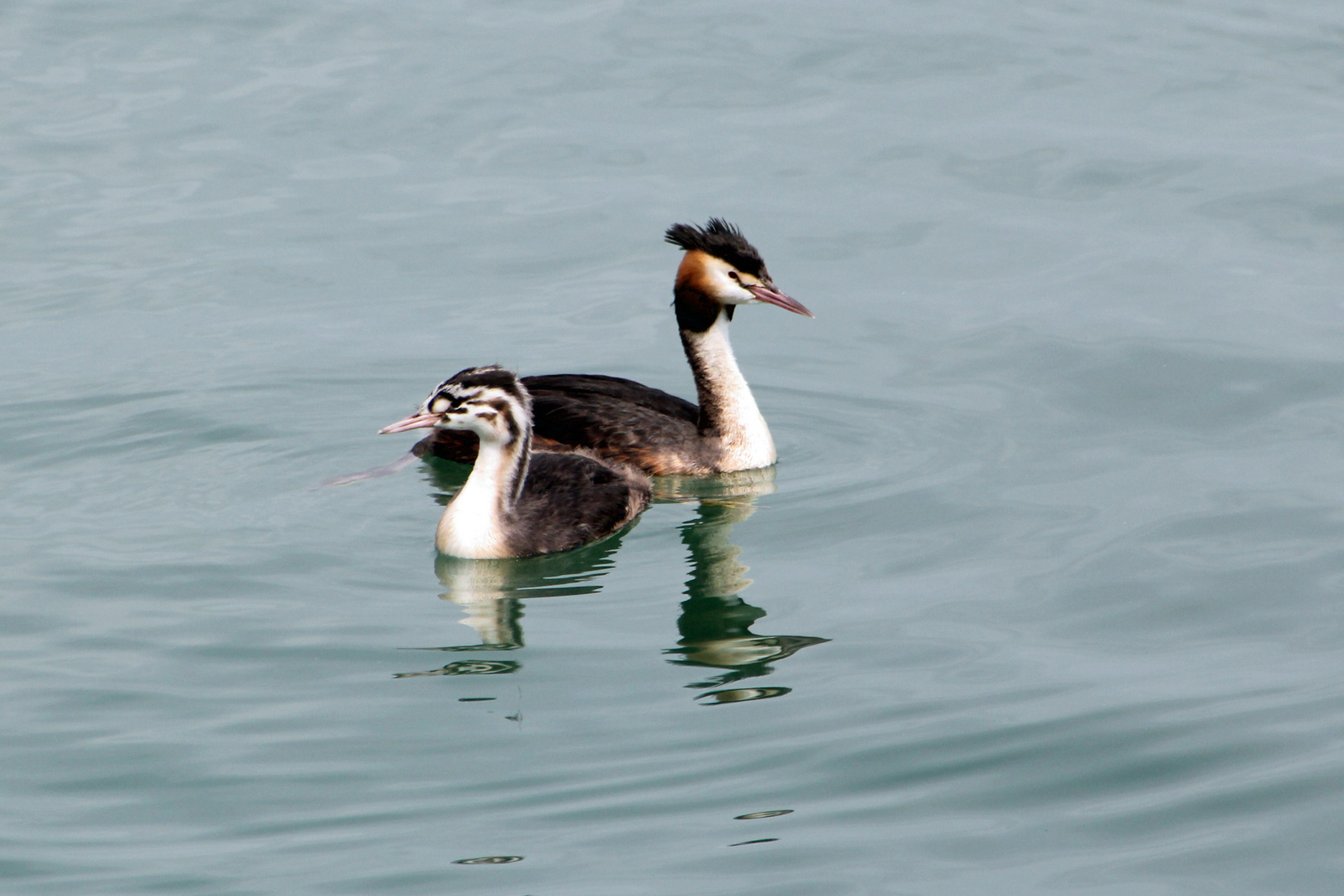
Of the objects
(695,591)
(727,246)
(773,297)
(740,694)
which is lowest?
(740,694)

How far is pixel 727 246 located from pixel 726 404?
975 mm

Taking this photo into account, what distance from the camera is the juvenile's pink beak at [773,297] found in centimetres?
1184

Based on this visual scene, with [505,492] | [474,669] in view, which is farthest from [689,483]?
[474,669]

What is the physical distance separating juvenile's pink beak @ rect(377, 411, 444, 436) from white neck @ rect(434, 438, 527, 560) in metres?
0.39

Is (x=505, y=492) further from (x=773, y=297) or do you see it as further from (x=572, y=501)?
(x=773, y=297)

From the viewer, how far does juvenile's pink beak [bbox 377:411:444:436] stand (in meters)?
10.0

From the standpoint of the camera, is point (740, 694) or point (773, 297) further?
point (773, 297)

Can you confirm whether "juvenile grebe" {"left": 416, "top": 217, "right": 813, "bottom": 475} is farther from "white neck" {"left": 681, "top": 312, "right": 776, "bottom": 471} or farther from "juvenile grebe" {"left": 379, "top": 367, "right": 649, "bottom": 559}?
"juvenile grebe" {"left": 379, "top": 367, "right": 649, "bottom": 559}

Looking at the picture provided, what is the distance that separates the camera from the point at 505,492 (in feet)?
34.8

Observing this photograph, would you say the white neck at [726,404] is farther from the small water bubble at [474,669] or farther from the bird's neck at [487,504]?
the small water bubble at [474,669]

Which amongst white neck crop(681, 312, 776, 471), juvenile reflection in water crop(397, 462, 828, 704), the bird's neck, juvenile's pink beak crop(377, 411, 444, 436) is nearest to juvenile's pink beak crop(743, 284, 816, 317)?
white neck crop(681, 312, 776, 471)

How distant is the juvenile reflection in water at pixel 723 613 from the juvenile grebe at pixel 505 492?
526 mm

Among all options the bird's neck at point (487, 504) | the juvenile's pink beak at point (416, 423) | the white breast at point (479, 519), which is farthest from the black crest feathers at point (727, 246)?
the juvenile's pink beak at point (416, 423)

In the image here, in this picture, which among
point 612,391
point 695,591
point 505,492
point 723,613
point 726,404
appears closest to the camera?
point 723,613
